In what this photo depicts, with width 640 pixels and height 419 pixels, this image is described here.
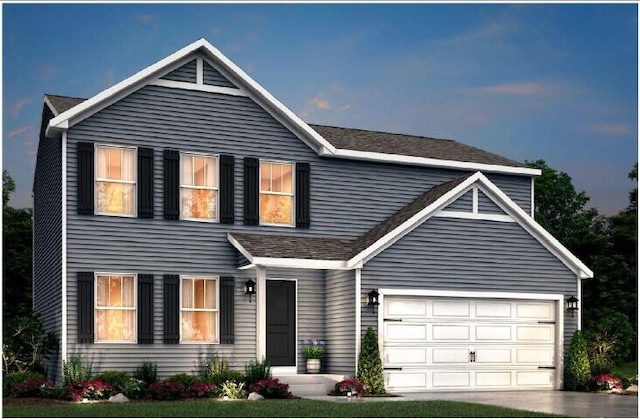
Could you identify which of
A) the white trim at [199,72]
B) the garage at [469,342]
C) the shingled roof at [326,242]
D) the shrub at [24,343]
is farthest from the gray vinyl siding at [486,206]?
the shrub at [24,343]

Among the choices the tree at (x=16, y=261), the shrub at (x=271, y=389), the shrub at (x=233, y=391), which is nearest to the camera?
the shrub at (x=233, y=391)

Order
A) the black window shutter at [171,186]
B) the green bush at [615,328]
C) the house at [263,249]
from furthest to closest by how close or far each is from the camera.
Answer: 1. the green bush at [615,328]
2. the black window shutter at [171,186]
3. the house at [263,249]

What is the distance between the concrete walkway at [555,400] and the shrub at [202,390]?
223 centimetres

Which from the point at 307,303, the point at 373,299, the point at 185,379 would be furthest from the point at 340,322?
the point at 185,379

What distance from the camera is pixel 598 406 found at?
67.8 feet

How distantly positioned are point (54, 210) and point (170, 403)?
7110mm

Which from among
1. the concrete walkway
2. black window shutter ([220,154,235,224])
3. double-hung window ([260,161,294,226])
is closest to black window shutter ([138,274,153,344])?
black window shutter ([220,154,235,224])

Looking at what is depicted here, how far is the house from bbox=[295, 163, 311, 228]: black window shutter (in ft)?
0.10

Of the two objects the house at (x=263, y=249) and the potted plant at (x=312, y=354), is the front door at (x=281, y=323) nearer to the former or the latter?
the house at (x=263, y=249)

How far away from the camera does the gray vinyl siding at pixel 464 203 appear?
83.8 feet

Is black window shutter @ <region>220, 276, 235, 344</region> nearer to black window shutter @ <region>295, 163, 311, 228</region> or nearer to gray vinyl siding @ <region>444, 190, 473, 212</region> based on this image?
black window shutter @ <region>295, 163, 311, 228</region>

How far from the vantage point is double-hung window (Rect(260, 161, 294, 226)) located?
25.7m

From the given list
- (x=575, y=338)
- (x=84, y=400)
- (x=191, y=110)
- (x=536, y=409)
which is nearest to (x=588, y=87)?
(x=575, y=338)

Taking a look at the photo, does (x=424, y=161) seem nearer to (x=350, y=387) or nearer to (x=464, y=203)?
(x=464, y=203)
